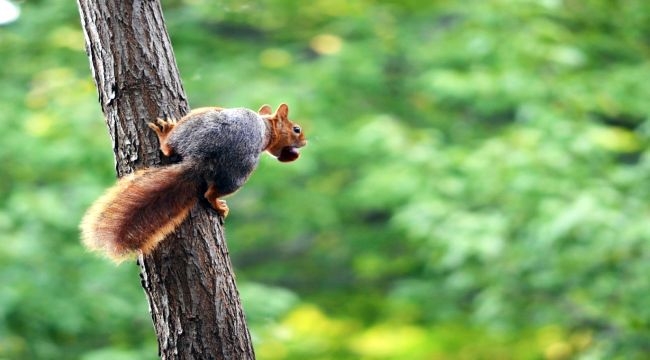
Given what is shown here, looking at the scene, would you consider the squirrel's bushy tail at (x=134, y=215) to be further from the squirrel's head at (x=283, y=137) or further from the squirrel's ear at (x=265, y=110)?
the squirrel's ear at (x=265, y=110)

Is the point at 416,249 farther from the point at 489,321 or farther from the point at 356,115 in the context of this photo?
the point at 489,321

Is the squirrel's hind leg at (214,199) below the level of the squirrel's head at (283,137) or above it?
below

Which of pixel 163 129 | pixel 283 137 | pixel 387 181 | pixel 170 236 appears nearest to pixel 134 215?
pixel 170 236

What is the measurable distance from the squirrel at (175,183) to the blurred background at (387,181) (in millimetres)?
2266

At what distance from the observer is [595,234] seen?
17.9 ft

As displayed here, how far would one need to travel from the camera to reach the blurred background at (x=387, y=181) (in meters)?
5.20

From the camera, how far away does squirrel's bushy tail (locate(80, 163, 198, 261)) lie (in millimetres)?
2330

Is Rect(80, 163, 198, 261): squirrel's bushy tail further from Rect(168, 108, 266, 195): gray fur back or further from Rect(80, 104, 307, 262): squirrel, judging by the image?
Rect(168, 108, 266, 195): gray fur back

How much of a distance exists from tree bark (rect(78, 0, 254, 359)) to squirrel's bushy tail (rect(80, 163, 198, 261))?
60 mm

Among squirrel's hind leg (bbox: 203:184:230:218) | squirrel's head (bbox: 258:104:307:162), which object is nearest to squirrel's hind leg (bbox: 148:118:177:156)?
squirrel's hind leg (bbox: 203:184:230:218)

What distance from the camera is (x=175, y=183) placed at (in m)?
2.44

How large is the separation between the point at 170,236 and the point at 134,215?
4.2 inches

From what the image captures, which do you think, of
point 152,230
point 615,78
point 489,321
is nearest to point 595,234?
point 489,321

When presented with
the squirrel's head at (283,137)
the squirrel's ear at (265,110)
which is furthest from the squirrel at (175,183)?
the squirrel's ear at (265,110)
